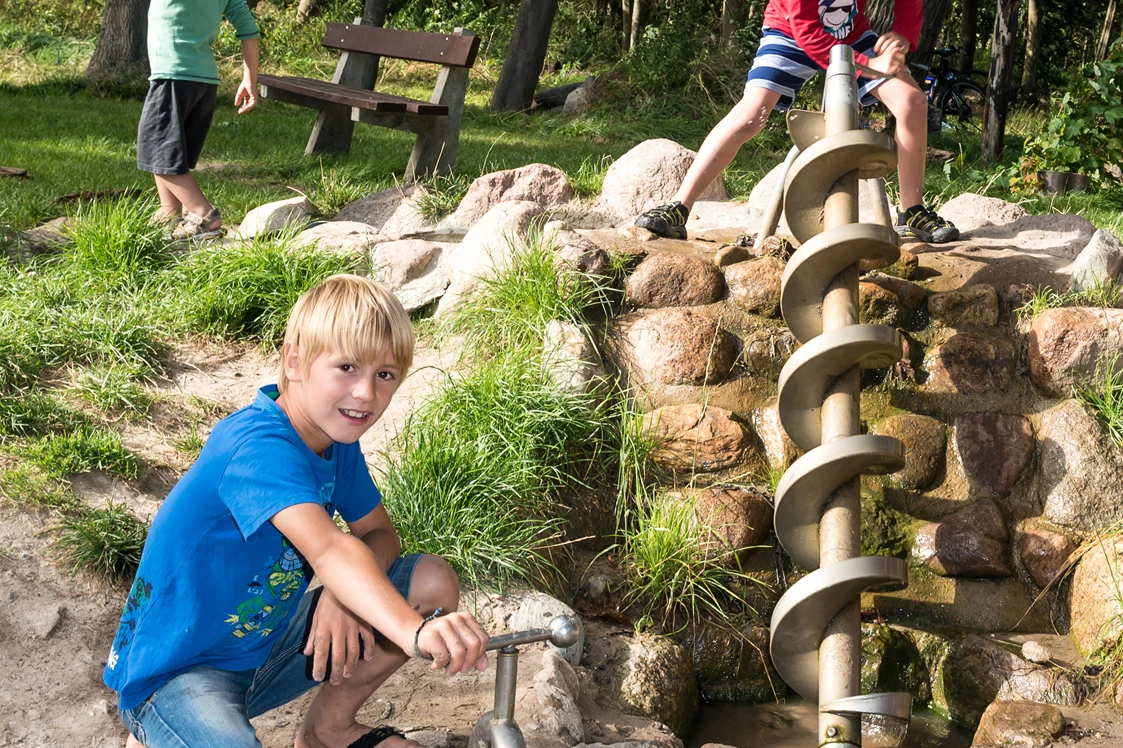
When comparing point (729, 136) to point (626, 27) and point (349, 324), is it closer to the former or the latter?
point (349, 324)

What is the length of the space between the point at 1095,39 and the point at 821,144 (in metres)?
19.3

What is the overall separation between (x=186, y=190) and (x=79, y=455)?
2136 mm

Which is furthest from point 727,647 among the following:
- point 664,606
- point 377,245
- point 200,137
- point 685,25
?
point 685,25

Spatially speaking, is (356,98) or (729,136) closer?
(729,136)

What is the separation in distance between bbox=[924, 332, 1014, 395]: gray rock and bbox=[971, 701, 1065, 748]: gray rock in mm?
1258

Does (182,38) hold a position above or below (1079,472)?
above

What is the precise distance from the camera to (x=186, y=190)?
209 inches

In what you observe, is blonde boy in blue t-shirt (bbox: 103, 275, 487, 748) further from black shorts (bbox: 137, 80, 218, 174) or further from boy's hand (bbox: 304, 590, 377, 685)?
black shorts (bbox: 137, 80, 218, 174)

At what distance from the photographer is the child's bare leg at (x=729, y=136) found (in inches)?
171

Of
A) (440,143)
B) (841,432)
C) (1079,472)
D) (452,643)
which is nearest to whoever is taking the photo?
(452,643)

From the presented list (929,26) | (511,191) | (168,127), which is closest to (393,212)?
(511,191)

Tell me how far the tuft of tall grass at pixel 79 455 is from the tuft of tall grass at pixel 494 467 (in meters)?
0.84

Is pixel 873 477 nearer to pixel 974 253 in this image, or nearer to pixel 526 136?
pixel 974 253

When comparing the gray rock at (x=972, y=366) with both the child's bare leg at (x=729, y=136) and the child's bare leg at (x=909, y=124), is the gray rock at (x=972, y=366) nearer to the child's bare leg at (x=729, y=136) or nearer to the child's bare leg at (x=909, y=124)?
the child's bare leg at (x=909, y=124)
